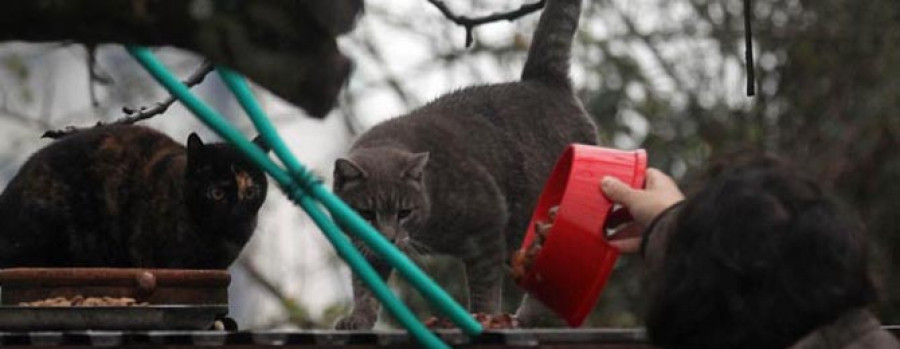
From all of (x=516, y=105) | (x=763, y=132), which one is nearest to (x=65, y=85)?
(x=516, y=105)

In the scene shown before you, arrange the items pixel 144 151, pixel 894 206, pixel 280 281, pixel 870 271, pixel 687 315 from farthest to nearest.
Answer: pixel 280 281 < pixel 894 206 < pixel 144 151 < pixel 870 271 < pixel 687 315

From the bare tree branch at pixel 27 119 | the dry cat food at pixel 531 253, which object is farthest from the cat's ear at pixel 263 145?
the bare tree branch at pixel 27 119

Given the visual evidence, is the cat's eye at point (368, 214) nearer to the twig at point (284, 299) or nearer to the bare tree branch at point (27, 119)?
the bare tree branch at point (27, 119)

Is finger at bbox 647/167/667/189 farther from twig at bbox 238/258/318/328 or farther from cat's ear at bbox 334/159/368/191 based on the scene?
twig at bbox 238/258/318/328

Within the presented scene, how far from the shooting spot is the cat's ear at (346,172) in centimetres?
408

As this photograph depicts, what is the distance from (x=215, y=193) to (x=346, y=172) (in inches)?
31.4

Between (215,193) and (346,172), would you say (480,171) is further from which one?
(215,193)

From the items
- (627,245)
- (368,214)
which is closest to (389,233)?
(368,214)

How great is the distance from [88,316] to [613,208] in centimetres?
70

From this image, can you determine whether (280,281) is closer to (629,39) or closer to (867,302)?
(629,39)

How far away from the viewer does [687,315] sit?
74.9 inches

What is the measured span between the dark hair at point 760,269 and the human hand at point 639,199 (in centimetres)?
34

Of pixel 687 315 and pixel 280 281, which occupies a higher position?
pixel 687 315

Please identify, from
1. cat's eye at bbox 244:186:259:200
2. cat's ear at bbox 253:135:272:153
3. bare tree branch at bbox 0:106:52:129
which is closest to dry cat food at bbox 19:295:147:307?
cat's ear at bbox 253:135:272:153
